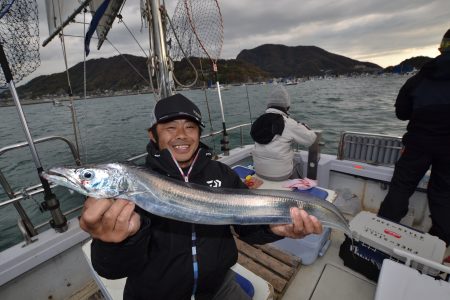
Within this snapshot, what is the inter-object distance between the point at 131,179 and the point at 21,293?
295 centimetres

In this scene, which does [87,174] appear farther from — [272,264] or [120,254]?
[272,264]

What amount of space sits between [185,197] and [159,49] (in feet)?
9.21

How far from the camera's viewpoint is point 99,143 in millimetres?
17734

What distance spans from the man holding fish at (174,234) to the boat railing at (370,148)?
3.98m

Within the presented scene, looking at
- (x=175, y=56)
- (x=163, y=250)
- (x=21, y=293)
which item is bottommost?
Result: (x=21, y=293)

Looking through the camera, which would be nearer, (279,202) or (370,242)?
(279,202)

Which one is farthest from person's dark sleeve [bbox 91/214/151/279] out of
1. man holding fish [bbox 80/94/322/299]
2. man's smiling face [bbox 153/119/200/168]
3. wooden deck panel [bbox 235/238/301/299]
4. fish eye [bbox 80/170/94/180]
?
wooden deck panel [bbox 235/238/301/299]

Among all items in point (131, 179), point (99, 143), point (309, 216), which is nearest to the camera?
point (131, 179)

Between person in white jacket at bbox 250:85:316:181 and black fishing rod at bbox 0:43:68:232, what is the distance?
11.1ft

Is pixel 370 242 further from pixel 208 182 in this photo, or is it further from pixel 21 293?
pixel 21 293

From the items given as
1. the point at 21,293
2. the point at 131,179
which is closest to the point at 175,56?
the point at 131,179

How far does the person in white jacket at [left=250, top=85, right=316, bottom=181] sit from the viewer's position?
4.42 m

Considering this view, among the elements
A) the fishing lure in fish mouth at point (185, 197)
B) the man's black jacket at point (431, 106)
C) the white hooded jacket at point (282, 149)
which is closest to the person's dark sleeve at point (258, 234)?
the fishing lure in fish mouth at point (185, 197)

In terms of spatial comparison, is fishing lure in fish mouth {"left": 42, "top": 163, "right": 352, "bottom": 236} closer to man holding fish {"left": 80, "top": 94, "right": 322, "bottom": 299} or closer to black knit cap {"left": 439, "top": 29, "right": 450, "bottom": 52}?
man holding fish {"left": 80, "top": 94, "right": 322, "bottom": 299}
